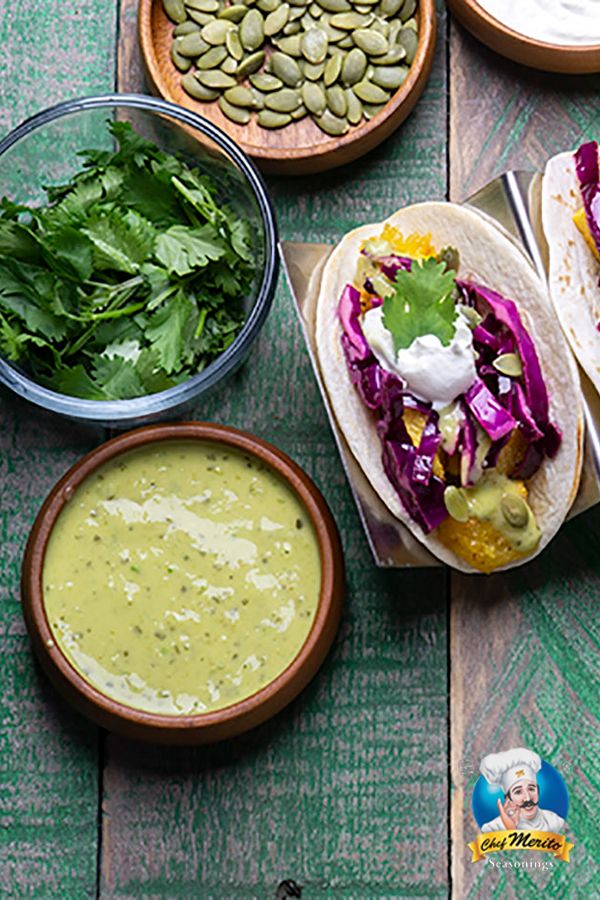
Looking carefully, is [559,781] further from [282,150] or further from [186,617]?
[282,150]

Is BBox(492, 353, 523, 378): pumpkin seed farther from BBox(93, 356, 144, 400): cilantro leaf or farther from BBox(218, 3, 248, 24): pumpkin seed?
BBox(218, 3, 248, 24): pumpkin seed

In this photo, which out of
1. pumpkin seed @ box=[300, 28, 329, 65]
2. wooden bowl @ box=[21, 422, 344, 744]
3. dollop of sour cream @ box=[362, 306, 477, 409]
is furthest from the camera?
pumpkin seed @ box=[300, 28, 329, 65]

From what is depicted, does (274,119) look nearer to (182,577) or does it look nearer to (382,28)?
(382,28)

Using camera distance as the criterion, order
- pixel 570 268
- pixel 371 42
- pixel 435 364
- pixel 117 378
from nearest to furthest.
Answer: pixel 435 364 < pixel 570 268 < pixel 117 378 < pixel 371 42

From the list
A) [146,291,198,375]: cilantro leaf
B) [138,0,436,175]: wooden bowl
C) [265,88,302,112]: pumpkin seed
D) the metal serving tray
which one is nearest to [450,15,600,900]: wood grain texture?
the metal serving tray

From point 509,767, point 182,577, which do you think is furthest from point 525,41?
point 509,767

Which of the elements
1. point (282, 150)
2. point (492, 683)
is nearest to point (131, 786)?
point (492, 683)
